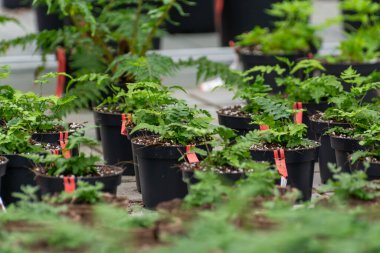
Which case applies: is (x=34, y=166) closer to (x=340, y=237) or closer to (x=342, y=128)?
(x=342, y=128)

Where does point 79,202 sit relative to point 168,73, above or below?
below

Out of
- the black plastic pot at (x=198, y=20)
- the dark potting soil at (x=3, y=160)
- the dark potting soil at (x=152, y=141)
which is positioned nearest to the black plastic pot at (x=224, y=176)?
the dark potting soil at (x=152, y=141)

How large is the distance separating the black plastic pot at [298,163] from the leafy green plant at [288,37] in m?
3.06

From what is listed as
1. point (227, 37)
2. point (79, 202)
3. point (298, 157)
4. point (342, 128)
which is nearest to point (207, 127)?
point (298, 157)

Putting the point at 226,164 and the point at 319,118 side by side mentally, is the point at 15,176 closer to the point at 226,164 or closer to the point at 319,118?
the point at 226,164

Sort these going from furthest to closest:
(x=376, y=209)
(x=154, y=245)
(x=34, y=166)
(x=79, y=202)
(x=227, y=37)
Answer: (x=227, y=37), (x=34, y=166), (x=79, y=202), (x=376, y=209), (x=154, y=245)

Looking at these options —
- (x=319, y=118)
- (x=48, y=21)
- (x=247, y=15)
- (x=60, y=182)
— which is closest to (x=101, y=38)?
(x=319, y=118)

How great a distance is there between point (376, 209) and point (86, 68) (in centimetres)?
394

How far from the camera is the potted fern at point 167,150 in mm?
5793

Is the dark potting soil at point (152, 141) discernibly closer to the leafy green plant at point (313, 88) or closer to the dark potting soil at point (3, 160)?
the dark potting soil at point (3, 160)

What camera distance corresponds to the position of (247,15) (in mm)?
11172

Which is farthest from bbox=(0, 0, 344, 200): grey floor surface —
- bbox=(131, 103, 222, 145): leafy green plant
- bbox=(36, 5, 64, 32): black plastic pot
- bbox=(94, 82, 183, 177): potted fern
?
bbox=(131, 103, 222, 145): leafy green plant

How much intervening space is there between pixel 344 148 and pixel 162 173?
1.15 meters

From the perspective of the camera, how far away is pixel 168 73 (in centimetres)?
702
